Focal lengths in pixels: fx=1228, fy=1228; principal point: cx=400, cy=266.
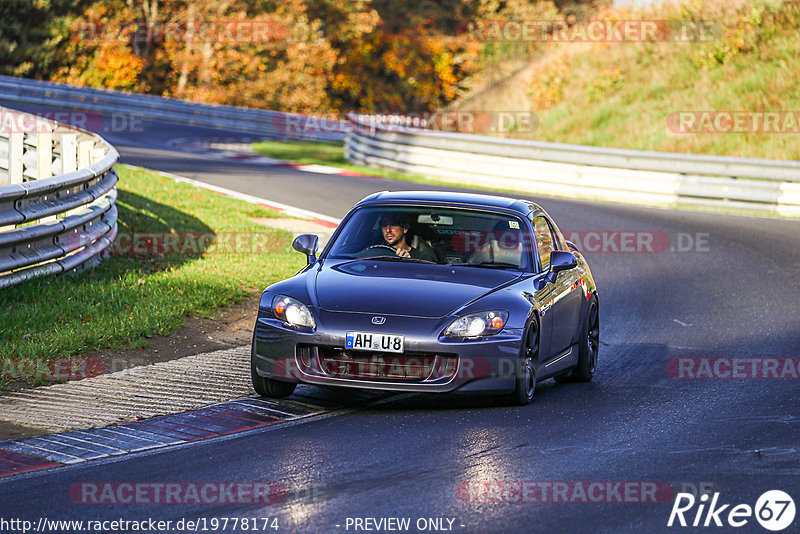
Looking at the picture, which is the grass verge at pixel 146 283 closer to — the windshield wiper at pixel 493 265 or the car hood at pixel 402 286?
the car hood at pixel 402 286

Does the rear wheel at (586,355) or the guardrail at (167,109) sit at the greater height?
the rear wheel at (586,355)

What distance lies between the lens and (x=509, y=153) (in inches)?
1021

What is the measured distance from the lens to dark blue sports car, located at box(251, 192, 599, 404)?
8141 mm

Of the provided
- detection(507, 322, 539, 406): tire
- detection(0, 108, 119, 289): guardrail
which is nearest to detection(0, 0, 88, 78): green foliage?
detection(0, 108, 119, 289): guardrail

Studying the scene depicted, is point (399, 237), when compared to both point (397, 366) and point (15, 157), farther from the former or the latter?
point (15, 157)

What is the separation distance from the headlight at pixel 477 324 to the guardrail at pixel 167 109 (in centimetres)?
3136

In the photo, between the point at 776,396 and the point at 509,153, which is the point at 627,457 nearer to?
the point at 776,396

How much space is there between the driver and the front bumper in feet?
4.34

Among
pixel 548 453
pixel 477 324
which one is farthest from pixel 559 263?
pixel 548 453

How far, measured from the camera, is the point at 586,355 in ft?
32.5

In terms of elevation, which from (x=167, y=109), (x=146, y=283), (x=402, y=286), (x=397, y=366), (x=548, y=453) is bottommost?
(x=167, y=109)

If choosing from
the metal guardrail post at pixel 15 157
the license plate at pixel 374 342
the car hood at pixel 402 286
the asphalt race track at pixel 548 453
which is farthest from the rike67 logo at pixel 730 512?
the metal guardrail post at pixel 15 157

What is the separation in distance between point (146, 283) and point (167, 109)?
28572 mm

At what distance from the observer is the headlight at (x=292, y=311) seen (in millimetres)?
8312
